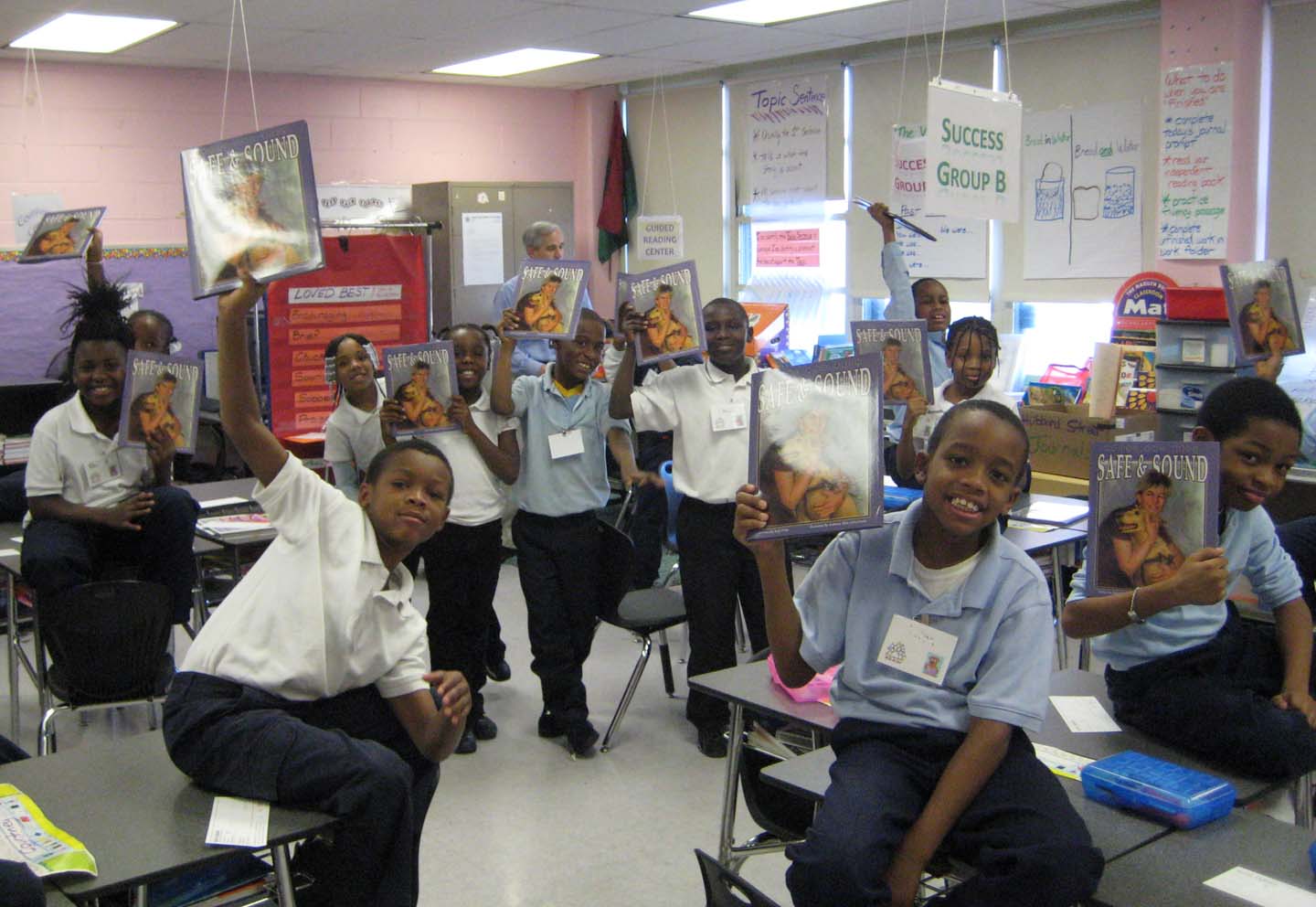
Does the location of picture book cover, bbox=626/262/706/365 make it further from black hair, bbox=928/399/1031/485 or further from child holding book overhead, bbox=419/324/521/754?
black hair, bbox=928/399/1031/485

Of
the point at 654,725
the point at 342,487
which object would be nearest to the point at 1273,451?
the point at 654,725

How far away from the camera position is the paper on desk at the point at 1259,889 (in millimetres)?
1737

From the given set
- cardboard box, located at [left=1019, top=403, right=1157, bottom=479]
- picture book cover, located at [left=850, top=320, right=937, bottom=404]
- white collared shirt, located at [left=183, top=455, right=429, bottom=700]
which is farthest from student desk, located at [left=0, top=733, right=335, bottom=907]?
cardboard box, located at [left=1019, top=403, right=1157, bottom=479]

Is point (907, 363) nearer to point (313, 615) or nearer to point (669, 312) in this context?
point (669, 312)

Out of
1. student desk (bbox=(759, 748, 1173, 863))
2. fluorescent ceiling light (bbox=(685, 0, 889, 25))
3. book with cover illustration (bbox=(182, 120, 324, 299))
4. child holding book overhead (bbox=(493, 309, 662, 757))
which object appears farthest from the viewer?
fluorescent ceiling light (bbox=(685, 0, 889, 25))

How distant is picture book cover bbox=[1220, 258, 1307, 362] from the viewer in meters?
4.03

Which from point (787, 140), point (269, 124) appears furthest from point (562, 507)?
point (269, 124)

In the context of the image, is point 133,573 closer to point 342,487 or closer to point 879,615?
point 342,487

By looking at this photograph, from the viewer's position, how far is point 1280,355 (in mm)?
4086

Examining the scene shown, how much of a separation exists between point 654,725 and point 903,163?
4.20 meters

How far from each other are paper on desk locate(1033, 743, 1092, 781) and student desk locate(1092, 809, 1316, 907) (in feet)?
0.81

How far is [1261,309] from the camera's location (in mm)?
4098

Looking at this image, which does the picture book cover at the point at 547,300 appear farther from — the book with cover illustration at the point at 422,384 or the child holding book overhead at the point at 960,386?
the child holding book overhead at the point at 960,386

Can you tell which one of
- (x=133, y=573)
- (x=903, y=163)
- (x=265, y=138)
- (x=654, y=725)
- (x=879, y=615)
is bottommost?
(x=654, y=725)
